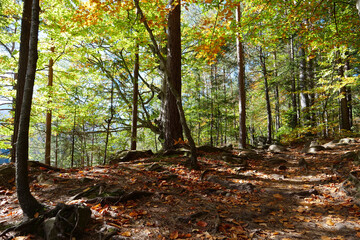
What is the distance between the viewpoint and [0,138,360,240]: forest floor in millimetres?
2770

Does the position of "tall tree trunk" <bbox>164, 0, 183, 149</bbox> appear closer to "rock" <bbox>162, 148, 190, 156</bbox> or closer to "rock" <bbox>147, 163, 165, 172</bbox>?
"rock" <bbox>162, 148, 190, 156</bbox>

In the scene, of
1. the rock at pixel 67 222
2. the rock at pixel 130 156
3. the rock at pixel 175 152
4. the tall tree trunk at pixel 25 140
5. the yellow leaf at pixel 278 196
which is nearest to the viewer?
the rock at pixel 67 222

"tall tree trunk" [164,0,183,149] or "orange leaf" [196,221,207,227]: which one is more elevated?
"tall tree trunk" [164,0,183,149]

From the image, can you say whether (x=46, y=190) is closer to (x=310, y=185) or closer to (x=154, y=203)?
(x=154, y=203)

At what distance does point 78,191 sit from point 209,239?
2836 mm

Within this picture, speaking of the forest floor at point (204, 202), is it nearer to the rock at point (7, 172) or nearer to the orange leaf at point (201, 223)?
the orange leaf at point (201, 223)

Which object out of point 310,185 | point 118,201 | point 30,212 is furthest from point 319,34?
point 30,212

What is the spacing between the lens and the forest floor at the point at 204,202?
2.77m

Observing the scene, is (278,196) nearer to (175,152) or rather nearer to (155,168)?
(155,168)

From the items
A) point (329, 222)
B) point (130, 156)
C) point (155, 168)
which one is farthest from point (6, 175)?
point (329, 222)

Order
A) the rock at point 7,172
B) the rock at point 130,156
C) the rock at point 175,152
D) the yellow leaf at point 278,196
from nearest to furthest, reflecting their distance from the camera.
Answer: the yellow leaf at point 278,196
the rock at point 7,172
the rock at point 175,152
the rock at point 130,156

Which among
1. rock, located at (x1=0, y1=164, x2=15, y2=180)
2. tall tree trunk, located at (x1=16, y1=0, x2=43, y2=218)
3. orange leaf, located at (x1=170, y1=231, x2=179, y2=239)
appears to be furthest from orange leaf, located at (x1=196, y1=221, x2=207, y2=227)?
rock, located at (x1=0, y1=164, x2=15, y2=180)

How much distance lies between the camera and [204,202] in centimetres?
380

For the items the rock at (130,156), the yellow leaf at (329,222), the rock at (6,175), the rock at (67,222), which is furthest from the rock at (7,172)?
the yellow leaf at (329,222)
